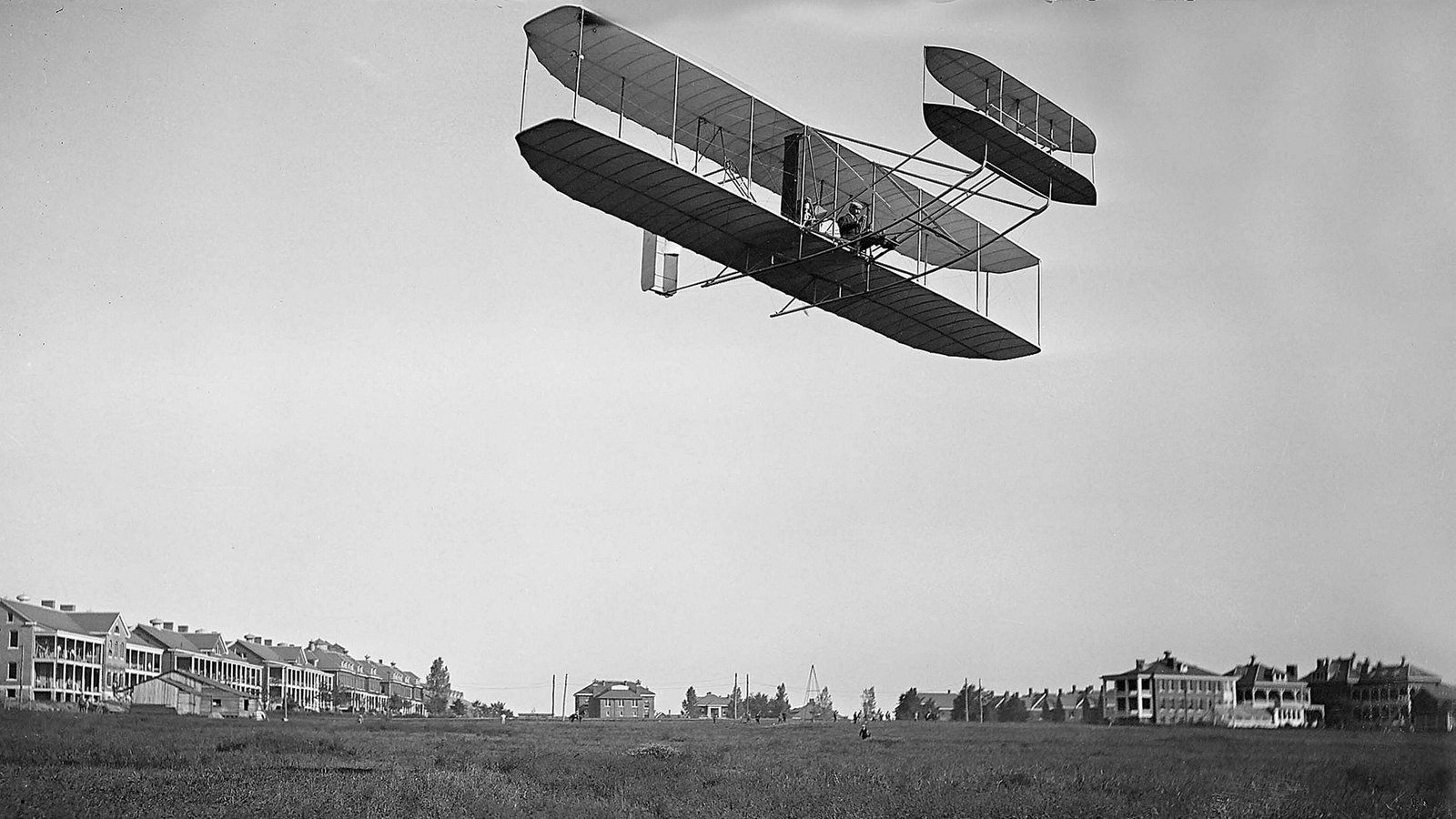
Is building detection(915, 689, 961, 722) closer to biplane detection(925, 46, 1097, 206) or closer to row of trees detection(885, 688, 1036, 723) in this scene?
row of trees detection(885, 688, 1036, 723)

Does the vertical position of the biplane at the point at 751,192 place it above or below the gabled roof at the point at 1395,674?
above

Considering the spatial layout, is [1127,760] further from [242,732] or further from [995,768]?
[242,732]

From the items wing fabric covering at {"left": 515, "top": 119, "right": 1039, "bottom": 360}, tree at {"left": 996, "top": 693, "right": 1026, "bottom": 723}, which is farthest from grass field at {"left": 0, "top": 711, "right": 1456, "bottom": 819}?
wing fabric covering at {"left": 515, "top": 119, "right": 1039, "bottom": 360}

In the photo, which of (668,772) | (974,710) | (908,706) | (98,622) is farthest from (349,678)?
(974,710)

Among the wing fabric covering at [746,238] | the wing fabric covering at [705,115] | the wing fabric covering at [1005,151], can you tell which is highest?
the wing fabric covering at [705,115]

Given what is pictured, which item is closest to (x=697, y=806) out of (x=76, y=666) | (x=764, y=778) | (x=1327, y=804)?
(x=764, y=778)

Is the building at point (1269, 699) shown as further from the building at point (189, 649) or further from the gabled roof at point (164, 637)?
the gabled roof at point (164, 637)

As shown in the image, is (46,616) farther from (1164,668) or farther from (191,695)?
(1164,668)

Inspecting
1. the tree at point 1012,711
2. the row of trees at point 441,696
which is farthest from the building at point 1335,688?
the row of trees at point 441,696
